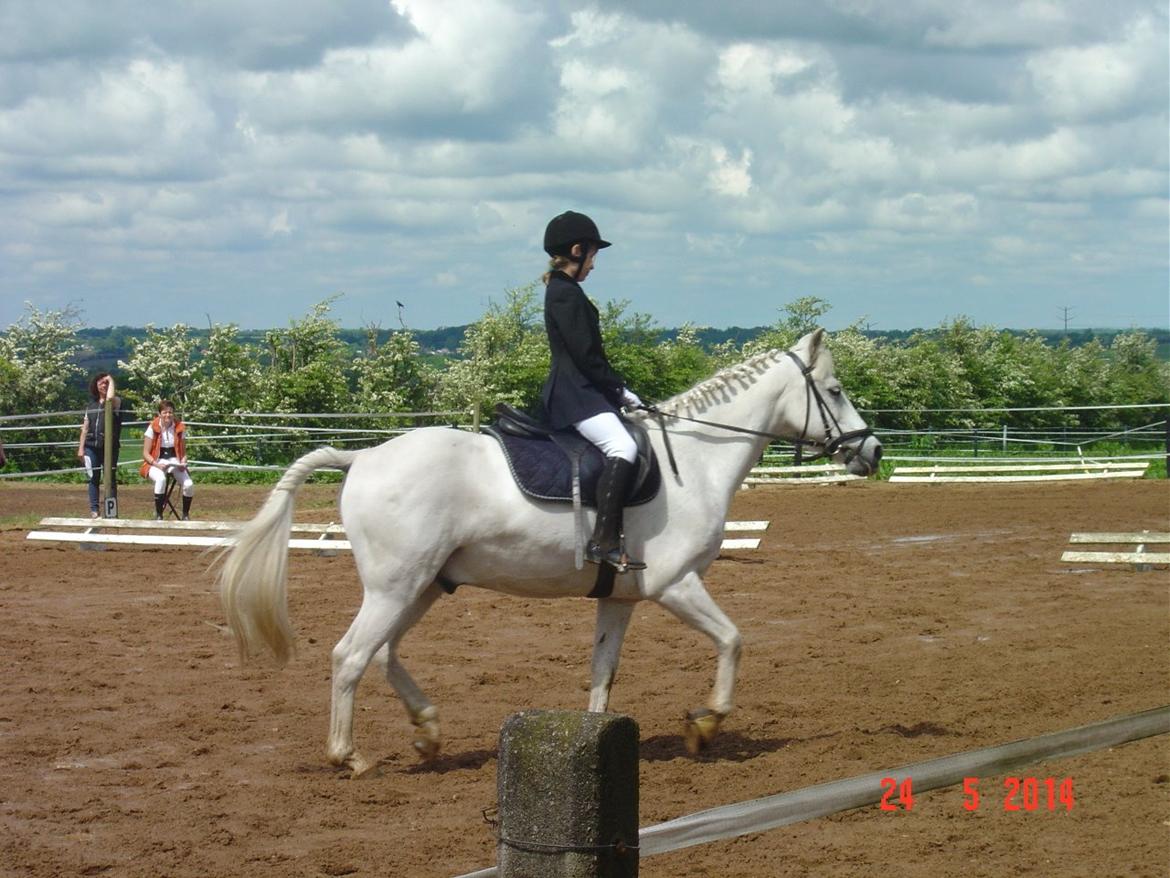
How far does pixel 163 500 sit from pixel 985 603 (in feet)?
34.2

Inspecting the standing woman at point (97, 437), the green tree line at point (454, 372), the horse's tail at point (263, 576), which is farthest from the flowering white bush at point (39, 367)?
the horse's tail at point (263, 576)

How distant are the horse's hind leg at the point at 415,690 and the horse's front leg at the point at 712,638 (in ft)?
4.17

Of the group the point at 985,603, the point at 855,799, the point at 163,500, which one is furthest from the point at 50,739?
the point at 163,500

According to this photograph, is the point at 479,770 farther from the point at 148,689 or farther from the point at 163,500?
the point at 163,500

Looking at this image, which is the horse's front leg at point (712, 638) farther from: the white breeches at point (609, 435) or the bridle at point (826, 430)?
the bridle at point (826, 430)

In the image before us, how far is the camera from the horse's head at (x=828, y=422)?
298 inches

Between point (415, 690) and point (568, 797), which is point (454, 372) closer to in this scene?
point (415, 690)

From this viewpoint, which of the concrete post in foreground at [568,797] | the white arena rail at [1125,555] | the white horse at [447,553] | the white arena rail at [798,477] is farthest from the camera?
the white arena rail at [798,477]

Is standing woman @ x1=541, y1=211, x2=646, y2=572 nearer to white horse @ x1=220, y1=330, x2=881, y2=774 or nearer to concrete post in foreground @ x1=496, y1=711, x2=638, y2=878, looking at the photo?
white horse @ x1=220, y1=330, x2=881, y2=774

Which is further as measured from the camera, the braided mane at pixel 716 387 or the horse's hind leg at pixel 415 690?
the braided mane at pixel 716 387

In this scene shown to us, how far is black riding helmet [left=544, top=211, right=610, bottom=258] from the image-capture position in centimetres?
684

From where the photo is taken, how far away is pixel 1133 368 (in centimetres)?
4906

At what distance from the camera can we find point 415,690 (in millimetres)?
6754

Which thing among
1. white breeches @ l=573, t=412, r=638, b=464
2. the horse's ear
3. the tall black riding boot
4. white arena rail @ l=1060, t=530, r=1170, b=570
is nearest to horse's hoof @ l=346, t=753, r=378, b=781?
the tall black riding boot
